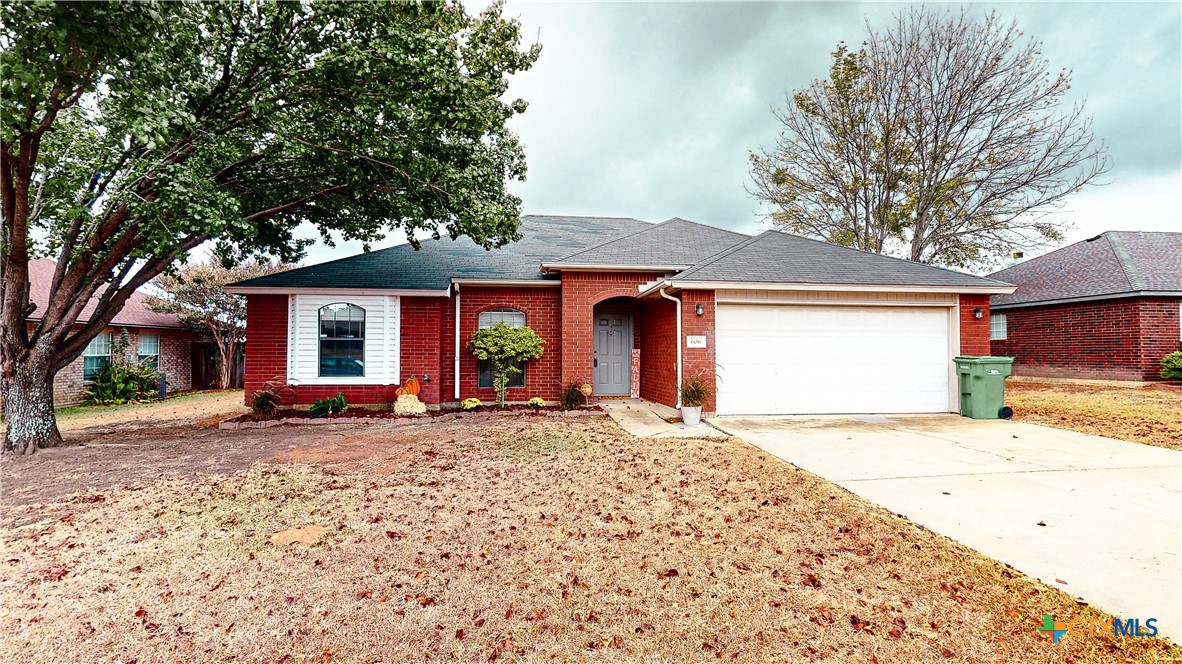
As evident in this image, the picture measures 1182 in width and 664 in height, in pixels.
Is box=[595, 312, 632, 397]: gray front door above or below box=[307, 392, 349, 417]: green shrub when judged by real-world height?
above

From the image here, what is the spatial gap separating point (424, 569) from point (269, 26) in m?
7.55

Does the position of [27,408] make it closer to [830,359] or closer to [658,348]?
[658,348]

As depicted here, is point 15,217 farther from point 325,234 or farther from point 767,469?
point 767,469

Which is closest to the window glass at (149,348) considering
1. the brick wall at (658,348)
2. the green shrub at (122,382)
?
the green shrub at (122,382)

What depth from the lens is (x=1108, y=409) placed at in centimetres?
997

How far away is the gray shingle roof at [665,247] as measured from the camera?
11.1 meters

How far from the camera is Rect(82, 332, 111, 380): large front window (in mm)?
13641

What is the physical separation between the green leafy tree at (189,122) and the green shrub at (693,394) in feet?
14.9

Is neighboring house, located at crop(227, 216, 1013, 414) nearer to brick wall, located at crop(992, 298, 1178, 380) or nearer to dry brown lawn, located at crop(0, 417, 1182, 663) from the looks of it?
dry brown lawn, located at crop(0, 417, 1182, 663)

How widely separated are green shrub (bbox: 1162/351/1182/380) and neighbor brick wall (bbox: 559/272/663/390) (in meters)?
15.0

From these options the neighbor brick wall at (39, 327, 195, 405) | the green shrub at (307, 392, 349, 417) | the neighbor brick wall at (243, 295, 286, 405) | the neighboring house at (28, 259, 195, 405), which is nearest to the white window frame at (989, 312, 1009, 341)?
the green shrub at (307, 392, 349, 417)

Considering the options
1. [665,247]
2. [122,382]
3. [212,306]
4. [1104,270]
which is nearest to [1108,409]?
[1104,270]

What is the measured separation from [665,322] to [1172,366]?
1464cm

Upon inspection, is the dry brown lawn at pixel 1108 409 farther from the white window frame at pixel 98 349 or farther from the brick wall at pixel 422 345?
the white window frame at pixel 98 349
